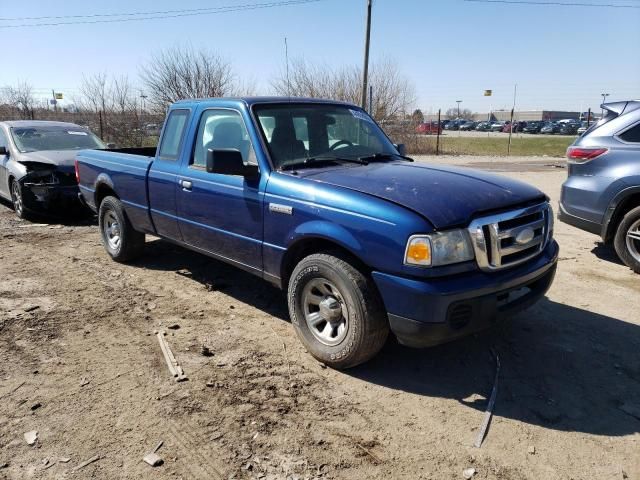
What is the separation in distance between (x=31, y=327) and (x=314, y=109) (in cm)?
316

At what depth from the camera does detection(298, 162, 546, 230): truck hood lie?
3164mm

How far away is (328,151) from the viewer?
4391 millimetres

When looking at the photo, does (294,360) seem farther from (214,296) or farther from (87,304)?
(87,304)

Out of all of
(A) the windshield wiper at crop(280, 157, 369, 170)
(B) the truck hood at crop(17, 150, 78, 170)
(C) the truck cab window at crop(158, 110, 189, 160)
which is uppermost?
(C) the truck cab window at crop(158, 110, 189, 160)

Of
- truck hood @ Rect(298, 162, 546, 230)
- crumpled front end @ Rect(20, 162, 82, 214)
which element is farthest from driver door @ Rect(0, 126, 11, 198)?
truck hood @ Rect(298, 162, 546, 230)

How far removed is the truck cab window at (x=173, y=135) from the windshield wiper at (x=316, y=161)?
1482mm

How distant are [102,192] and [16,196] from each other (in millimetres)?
3475

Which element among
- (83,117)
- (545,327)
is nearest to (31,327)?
(545,327)

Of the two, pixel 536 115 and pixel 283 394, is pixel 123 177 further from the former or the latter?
pixel 536 115

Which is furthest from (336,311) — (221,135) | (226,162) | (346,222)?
(221,135)

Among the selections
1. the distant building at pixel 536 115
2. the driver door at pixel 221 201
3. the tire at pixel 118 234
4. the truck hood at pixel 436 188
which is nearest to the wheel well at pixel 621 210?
the truck hood at pixel 436 188

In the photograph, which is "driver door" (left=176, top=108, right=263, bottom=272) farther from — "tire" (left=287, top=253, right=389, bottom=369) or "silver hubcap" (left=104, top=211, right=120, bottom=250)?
"silver hubcap" (left=104, top=211, right=120, bottom=250)

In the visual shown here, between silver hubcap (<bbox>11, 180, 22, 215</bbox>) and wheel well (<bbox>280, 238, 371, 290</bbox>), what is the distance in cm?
663

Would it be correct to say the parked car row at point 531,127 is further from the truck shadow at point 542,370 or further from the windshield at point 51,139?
the truck shadow at point 542,370
